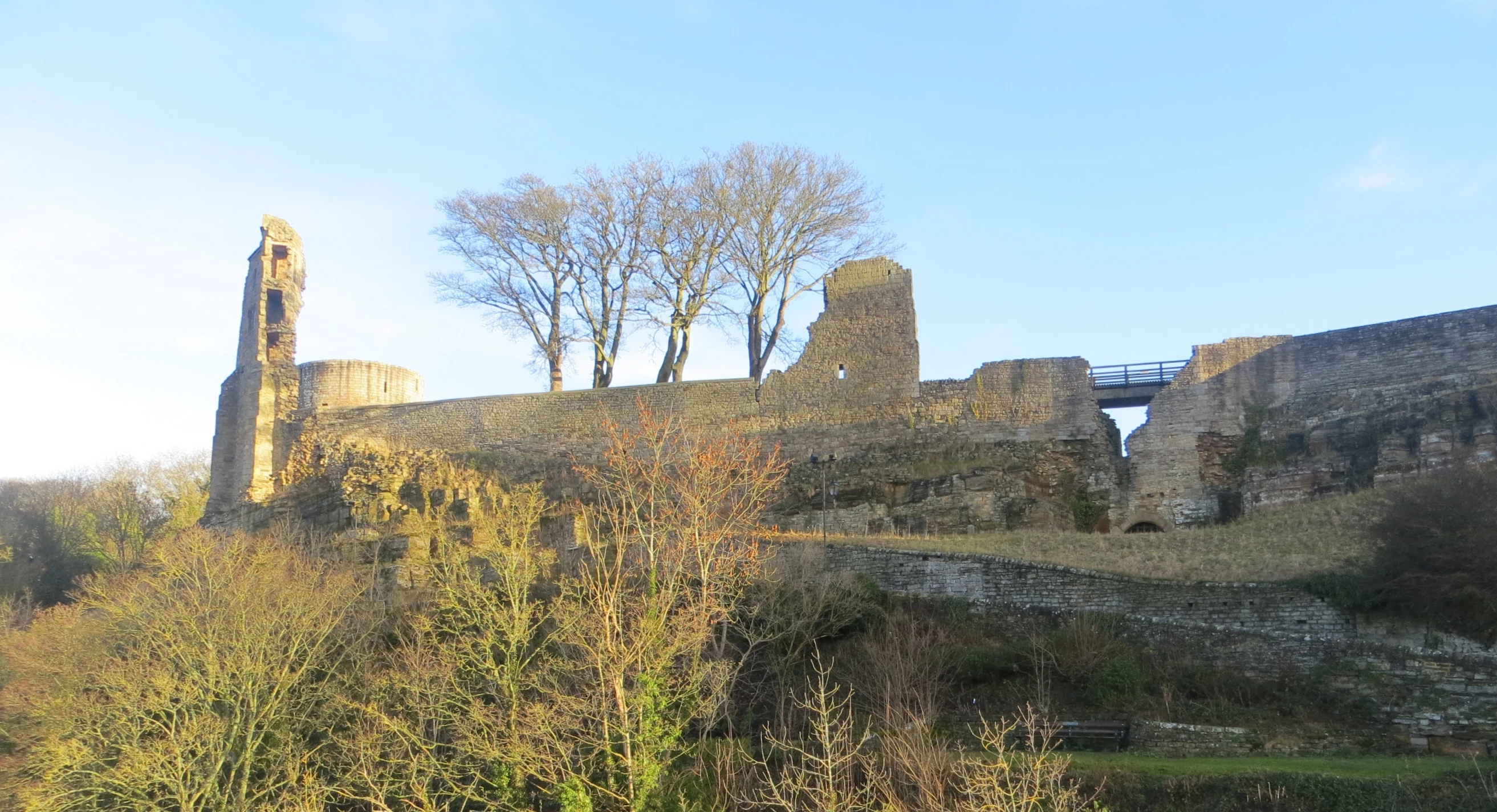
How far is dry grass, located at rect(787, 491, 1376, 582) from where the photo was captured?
65.9 ft

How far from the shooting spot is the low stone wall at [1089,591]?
61.5 feet

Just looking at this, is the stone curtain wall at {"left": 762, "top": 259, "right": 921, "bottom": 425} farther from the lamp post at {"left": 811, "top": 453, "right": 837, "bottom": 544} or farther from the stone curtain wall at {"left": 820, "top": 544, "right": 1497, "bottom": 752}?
the stone curtain wall at {"left": 820, "top": 544, "right": 1497, "bottom": 752}

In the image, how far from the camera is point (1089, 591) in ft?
66.5

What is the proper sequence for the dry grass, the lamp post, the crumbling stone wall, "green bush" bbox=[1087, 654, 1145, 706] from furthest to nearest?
the lamp post → the crumbling stone wall → the dry grass → "green bush" bbox=[1087, 654, 1145, 706]

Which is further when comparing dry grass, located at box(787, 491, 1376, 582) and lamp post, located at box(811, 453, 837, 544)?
lamp post, located at box(811, 453, 837, 544)

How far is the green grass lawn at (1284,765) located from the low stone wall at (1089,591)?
2.93 metres

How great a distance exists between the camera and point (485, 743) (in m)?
15.2

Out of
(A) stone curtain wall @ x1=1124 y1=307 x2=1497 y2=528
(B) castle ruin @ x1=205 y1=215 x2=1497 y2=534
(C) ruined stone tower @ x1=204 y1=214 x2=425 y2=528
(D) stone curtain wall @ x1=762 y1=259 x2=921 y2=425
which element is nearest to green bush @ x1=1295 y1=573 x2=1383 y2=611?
(B) castle ruin @ x1=205 y1=215 x2=1497 y2=534

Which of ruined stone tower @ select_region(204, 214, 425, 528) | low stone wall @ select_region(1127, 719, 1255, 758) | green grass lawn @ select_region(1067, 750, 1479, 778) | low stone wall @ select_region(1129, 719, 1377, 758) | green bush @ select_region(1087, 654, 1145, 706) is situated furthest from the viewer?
ruined stone tower @ select_region(204, 214, 425, 528)

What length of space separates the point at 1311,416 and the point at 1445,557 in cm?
774

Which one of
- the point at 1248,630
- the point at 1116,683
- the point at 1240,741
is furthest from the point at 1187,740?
the point at 1248,630

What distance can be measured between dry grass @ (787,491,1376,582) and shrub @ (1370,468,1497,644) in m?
0.93

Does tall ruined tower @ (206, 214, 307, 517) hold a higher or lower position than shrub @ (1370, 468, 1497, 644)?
higher

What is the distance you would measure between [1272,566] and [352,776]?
13.1 metres
